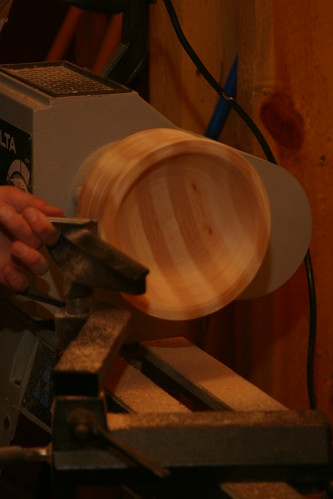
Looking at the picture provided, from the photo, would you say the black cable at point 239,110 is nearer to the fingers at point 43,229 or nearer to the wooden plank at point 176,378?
the wooden plank at point 176,378

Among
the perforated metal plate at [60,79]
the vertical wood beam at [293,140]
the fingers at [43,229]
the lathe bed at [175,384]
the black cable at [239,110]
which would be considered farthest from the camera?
the vertical wood beam at [293,140]

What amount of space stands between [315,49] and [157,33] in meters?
0.41

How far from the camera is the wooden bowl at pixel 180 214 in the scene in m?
1.12

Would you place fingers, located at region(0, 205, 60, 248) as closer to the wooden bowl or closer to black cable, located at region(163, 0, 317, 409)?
the wooden bowl

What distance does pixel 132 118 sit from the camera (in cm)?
124

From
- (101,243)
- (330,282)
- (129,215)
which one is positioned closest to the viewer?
(101,243)

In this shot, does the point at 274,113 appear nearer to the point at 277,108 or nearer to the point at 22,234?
the point at 277,108

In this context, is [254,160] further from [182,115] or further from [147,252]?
[182,115]

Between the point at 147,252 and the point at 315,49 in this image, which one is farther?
the point at 315,49

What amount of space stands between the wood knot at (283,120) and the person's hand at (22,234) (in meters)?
0.68

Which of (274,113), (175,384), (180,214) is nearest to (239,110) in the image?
(274,113)

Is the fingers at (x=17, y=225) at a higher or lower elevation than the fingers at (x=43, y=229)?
lower

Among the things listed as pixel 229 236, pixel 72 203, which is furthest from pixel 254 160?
pixel 72 203

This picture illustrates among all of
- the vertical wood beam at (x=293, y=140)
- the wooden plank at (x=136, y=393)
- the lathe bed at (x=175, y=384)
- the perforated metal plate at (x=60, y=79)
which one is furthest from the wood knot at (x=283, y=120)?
the wooden plank at (x=136, y=393)
